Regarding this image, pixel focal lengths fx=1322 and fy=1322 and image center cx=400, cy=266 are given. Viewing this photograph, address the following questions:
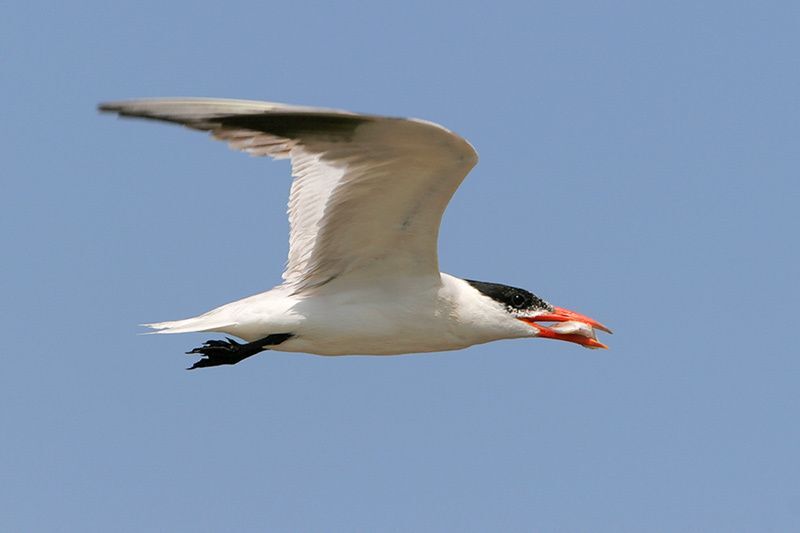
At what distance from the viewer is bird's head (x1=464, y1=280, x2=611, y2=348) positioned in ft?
30.6

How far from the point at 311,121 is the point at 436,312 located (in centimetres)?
206

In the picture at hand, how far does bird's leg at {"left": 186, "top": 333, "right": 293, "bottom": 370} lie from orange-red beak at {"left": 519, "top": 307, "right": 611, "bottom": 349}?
6.24 ft

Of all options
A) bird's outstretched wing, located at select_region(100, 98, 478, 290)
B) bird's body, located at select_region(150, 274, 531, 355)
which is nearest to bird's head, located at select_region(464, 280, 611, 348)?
bird's body, located at select_region(150, 274, 531, 355)

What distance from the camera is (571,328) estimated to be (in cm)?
964

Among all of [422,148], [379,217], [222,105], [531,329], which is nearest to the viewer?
[222,105]

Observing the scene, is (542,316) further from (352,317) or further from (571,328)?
(352,317)

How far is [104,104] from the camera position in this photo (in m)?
6.53

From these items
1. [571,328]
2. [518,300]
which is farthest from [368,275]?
[571,328]

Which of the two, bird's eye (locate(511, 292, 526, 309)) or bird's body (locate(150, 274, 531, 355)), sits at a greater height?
bird's eye (locate(511, 292, 526, 309))

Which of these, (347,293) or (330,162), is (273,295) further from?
(330,162)

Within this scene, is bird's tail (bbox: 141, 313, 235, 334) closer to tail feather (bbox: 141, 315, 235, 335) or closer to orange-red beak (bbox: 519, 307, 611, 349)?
tail feather (bbox: 141, 315, 235, 335)

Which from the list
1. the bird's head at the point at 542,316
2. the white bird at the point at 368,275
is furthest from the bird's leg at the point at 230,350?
the bird's head at the point at 542,316

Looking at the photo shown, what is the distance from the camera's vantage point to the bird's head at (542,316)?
9.34m

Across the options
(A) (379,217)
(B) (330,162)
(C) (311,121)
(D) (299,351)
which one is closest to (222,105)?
(C) (311,121)
